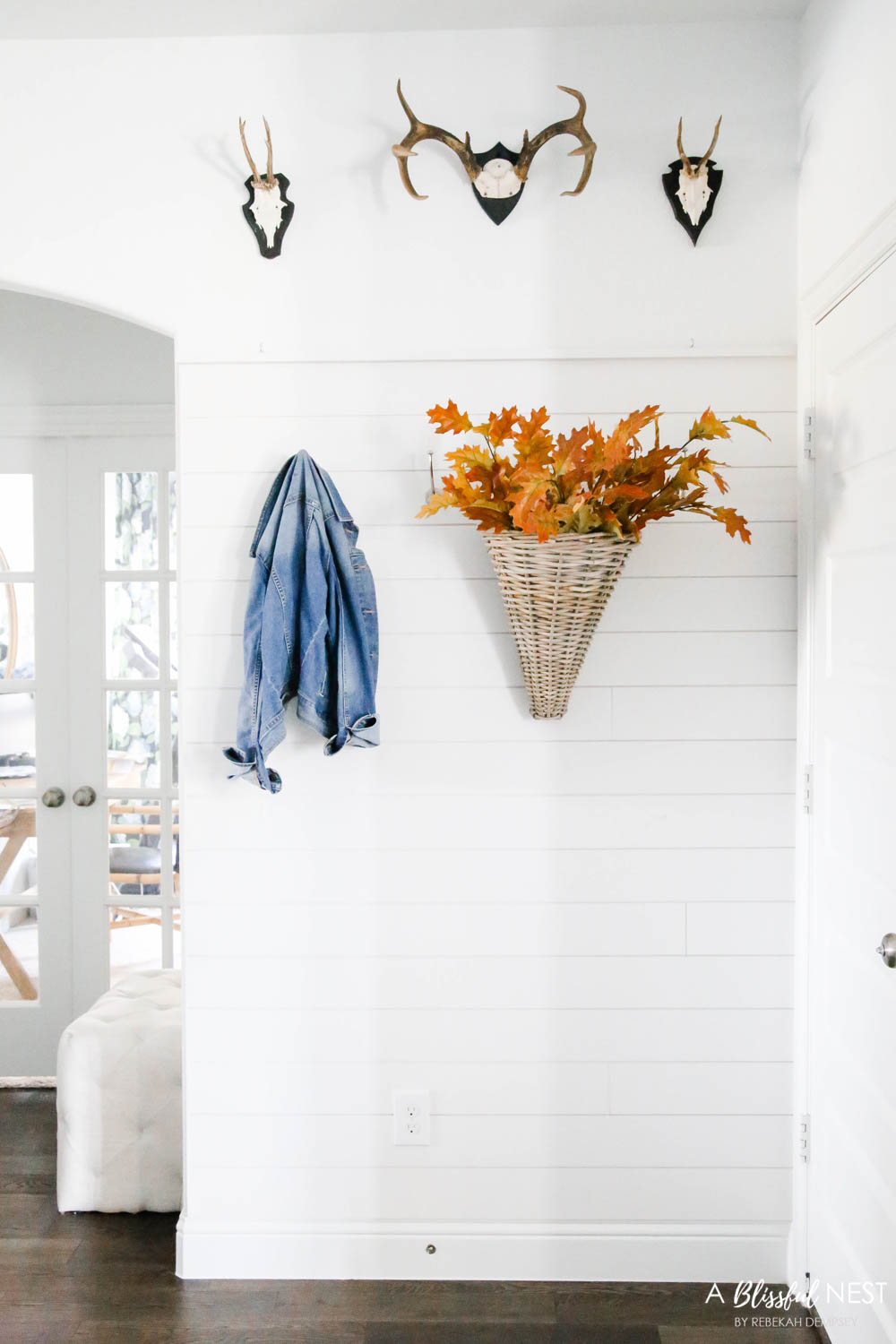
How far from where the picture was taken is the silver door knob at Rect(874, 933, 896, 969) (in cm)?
157

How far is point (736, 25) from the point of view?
2.00 m

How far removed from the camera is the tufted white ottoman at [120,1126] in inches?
92.0

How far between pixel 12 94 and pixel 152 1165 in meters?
2.47

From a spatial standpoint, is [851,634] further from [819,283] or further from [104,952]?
[104,952]

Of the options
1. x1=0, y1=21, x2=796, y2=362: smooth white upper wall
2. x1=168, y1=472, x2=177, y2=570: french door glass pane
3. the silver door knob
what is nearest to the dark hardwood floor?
the silver door knob

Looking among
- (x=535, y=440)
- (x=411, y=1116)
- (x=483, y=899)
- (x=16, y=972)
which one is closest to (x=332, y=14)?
(x=535, y=440)

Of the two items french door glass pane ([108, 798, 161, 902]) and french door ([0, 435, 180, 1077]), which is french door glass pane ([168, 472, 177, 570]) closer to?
french door ([0, 435, 180, 1077])

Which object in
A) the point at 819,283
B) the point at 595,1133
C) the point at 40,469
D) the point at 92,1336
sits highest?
the point at 819,283

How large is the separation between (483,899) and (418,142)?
5.29ft

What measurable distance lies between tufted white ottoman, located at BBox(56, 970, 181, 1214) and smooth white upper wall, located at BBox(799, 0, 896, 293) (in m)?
2.33

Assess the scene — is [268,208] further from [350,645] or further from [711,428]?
[711,428]

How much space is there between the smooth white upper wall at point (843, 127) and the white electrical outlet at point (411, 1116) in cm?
190

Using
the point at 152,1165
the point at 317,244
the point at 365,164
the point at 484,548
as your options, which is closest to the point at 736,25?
the point at 365,164

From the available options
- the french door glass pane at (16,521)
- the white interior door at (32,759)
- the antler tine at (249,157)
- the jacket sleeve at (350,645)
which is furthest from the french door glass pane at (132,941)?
the antler tine at (249,157)
